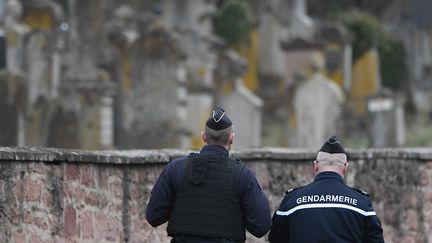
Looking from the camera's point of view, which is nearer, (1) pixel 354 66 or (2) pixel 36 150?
(2) pixel 36 150

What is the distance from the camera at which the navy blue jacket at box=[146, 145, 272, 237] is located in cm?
685

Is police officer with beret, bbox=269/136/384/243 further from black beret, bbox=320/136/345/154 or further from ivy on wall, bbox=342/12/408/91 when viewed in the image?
ivy on wall, bbox=342/12/408/91

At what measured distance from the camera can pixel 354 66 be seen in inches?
1302

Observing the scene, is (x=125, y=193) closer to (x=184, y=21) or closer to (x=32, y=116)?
(x=32, y=116)

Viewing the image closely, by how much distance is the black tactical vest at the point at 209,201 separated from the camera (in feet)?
22.4

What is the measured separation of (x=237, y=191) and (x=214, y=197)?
0.45ft

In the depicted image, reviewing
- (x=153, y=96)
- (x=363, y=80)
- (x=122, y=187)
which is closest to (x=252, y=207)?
(x=122, y=187)

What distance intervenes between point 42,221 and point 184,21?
85.1 feet

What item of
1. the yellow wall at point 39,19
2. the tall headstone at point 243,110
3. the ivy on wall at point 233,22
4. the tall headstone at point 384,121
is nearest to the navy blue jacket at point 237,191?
the yellow wall at point 39,19

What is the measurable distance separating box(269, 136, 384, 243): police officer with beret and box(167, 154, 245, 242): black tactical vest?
0.31 meters

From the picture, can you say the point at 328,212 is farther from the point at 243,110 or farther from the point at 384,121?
the point at 384,121

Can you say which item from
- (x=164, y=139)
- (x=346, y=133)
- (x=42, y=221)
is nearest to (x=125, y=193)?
(x=42, y=221)

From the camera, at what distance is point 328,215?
687 centimetres

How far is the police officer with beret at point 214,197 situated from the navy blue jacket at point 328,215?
0.17m
